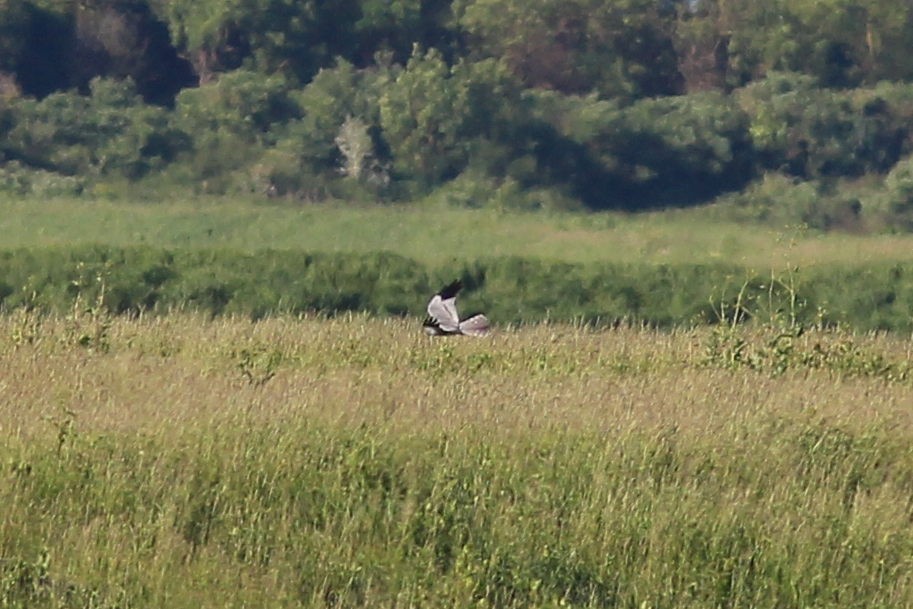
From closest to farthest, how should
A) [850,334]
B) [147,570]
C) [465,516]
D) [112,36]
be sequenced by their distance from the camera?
[147,570] < [465,516] < [850,334] < [112,36]

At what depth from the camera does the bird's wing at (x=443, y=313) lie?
1126cm

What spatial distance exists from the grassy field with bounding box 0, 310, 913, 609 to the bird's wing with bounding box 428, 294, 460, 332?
2018 millimetres

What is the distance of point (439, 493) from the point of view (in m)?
7.27

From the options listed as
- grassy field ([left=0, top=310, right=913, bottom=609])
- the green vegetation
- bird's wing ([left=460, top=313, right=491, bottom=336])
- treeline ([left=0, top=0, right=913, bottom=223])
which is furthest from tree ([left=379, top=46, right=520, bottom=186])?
grassy field ([left=0, top=310, right=913, bottom=609])

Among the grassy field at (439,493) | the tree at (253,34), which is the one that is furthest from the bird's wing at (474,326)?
the tree at (253,34)

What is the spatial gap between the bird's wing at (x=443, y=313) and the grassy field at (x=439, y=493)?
2018 mm

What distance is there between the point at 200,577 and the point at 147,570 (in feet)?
0.66

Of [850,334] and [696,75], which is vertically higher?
[696,75]

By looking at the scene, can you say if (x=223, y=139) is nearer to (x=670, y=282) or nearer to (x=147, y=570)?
(x=670, y=282)

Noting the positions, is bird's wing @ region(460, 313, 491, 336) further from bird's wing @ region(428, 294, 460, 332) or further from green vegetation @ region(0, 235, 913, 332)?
green vegetation @ region(0, 235, 913, 332)

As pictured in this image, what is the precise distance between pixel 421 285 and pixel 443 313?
7.92m

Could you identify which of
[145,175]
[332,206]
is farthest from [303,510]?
[145,175]

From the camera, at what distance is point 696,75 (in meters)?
40.0

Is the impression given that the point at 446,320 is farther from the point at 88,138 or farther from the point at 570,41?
the point at 570,41
